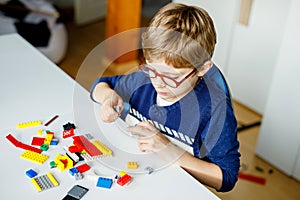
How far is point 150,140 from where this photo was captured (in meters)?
0.95

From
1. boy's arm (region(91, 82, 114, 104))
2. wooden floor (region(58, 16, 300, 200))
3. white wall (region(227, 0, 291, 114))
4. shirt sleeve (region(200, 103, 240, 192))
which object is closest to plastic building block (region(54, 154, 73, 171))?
boy's arm (region(91, 82, 114, 104))

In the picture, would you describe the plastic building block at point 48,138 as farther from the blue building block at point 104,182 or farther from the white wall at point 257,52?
the white wall at point 257,52

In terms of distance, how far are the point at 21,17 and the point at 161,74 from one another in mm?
2318

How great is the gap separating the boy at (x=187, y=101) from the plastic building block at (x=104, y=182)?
142 mm

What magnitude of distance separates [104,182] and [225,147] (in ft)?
1.06

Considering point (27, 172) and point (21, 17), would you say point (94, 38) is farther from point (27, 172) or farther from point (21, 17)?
point (27, 172)

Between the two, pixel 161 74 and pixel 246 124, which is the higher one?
pixel 161 74

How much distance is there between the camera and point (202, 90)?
1013mm

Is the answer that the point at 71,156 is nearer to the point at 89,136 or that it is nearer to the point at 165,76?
the point at 89,136

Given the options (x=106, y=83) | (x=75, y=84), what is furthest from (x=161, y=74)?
(x=75, y=84)

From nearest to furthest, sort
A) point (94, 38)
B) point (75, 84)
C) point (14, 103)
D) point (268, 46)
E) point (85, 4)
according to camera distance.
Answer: point (14, 103), point (75, 84), point (268, 46), point (94, 38), point (85, 4)

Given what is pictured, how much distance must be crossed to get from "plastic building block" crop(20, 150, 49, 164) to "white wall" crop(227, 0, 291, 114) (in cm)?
167

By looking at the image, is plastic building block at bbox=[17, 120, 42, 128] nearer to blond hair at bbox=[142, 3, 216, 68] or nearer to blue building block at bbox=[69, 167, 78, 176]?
blue building block at bbox=[69, 167, 78, 176]

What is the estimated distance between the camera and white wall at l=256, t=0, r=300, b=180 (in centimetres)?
176
